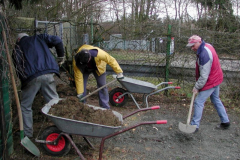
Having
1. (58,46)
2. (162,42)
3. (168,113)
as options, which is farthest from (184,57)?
(58,46)

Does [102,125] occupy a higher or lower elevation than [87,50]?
lower

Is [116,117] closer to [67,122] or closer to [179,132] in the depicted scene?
[67,122]

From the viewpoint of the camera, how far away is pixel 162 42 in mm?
6180

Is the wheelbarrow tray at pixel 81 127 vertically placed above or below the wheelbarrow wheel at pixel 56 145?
above

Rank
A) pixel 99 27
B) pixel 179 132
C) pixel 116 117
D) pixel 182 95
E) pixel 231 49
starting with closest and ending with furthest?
pixel 116 117 → pixel 179 132 → pixel 231 49 → pixel 182 95 → pixel 99 27

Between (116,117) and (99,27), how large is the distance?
416cm

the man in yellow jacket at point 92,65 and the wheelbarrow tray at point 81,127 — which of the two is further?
the man in yellow jacket at point 92,65

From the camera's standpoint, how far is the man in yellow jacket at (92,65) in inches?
162

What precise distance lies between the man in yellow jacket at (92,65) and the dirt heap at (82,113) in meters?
0.65

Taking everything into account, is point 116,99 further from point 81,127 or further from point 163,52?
point 81,127

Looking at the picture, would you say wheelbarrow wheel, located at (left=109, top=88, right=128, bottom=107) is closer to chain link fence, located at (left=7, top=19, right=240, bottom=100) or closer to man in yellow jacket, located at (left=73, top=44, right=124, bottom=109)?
man in yellow jacket, located at (left=73, top=44, right=124, bottom=109)

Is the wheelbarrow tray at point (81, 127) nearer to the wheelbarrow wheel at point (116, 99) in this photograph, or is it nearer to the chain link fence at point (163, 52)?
the wheelbarrow wheel at point (116, 99)

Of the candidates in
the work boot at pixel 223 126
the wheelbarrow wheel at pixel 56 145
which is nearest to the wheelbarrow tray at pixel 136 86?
the work boot at pixel 223 126

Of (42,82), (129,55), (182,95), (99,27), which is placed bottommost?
(182,95)
